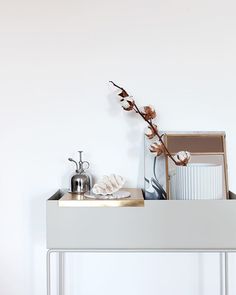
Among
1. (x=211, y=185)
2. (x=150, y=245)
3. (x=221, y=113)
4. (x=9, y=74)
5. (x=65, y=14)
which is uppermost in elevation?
(x=65, y=14)

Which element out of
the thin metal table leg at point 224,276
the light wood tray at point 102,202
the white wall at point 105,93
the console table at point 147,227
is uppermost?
the white wall at point 105,93

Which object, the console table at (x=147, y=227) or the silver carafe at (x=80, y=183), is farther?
the silver carafe at (x=80, y=183)

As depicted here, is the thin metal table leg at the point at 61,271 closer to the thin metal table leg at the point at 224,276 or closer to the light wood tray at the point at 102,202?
the light wood tray at the point at 102,202

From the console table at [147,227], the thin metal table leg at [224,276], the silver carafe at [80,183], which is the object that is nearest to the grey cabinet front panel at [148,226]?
the console table at [147,227]

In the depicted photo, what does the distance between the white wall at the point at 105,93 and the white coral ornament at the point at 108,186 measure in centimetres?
17

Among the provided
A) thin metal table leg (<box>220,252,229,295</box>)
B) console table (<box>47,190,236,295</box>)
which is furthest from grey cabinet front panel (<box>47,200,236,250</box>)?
thin metal table leg (<box>220,252,229,295</box>)

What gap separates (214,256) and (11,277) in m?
0.82

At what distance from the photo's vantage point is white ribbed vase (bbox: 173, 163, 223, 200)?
115 centimetres

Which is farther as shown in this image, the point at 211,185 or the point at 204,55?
the point at 204,55

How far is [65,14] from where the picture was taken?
4.47 feet

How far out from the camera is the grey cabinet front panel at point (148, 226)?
113cm

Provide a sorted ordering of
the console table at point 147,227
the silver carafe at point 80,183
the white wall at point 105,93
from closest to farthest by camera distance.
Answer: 1. the console table at point 147,227
2. the silver carafe at point 80,183
3. the white wall at point 105,93

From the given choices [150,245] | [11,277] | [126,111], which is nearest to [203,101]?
[126,111]

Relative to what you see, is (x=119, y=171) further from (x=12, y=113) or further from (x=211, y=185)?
(x=12, y=113)
